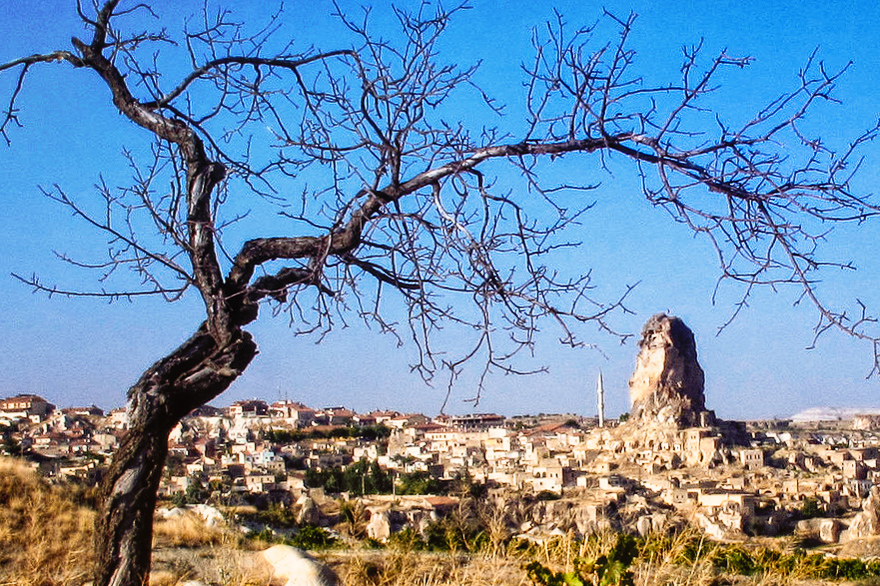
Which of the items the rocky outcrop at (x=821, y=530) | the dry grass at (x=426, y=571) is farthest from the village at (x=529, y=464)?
the dry grass at (x=426, y=571)

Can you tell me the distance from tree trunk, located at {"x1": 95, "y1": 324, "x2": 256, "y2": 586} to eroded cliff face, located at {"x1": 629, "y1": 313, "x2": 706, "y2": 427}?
52749 millimetres

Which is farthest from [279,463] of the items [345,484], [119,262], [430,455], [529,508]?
[119,262]

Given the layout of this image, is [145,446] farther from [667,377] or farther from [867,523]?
[667,377]

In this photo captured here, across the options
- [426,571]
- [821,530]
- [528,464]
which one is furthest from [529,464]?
[426,571]

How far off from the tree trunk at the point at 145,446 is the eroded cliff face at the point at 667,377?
173 feet

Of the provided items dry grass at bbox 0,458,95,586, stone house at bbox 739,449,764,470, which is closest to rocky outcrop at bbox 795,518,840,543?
stone house at bbox 739,449,764,470

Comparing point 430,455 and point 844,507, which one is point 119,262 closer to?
point 844,507

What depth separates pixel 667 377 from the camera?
5709 cm

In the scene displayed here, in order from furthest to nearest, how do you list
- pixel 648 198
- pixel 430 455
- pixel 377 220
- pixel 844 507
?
1. pixel 430 455
2. pixel 844 507
3. pixel 377 220
4. pixel 648 198

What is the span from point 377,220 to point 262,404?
248ft

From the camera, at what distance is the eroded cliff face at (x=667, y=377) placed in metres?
55.5

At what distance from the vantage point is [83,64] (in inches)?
150

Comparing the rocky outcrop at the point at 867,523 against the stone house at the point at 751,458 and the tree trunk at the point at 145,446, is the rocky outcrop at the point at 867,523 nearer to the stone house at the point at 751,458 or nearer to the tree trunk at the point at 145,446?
the stone house at the point at 751,458

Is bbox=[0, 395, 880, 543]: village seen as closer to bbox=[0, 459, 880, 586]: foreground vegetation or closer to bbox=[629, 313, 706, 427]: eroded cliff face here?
bbox=[629, 313, 706, 427]: eroded cliff face
